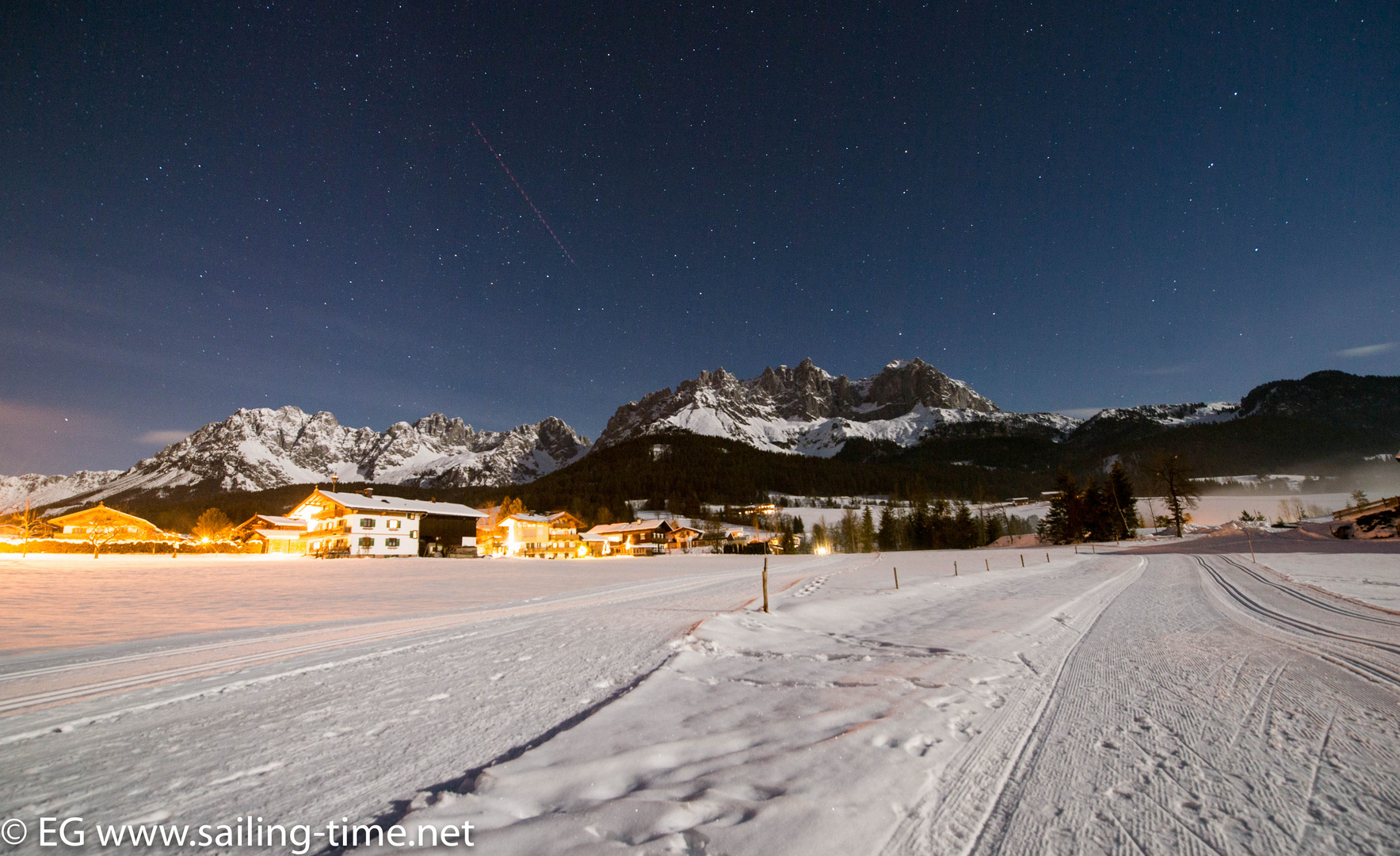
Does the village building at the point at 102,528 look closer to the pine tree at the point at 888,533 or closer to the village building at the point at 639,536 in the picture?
the village building at the point at 639,536

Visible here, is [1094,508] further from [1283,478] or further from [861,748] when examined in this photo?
[1283,478]

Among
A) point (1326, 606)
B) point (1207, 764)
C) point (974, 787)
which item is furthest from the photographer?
point (1326, 606)

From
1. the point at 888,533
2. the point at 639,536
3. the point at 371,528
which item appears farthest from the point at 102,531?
the point at 888,533

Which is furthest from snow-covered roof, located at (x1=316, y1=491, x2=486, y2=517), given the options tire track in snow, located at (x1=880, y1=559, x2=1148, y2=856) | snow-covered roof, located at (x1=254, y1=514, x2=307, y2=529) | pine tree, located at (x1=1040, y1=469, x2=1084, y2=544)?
pine tree, located at (x1=1040, y1=469, x2=1084, y2=544)

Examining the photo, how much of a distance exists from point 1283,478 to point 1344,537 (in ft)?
602

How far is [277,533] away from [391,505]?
1411 centimetres

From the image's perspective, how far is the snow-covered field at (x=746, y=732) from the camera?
3068 millimetres

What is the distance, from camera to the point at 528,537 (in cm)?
8319

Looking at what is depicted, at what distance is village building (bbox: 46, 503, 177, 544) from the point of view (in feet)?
194

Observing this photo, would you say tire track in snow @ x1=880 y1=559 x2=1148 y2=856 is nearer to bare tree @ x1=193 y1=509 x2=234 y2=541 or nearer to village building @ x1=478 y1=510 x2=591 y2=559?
village building @ x1=478 y1=510 x2=591 y2=559

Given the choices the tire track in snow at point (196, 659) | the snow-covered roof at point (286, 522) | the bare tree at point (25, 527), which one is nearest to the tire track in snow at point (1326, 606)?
the tire track in snow at point (196, 659)

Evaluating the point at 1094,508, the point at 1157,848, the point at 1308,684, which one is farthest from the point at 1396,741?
the point at 1094,508

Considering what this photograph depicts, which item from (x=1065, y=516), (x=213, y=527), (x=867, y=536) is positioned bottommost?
(x=867, y=536)

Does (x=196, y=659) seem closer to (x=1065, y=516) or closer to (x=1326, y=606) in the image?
(x=1326, y=606)
